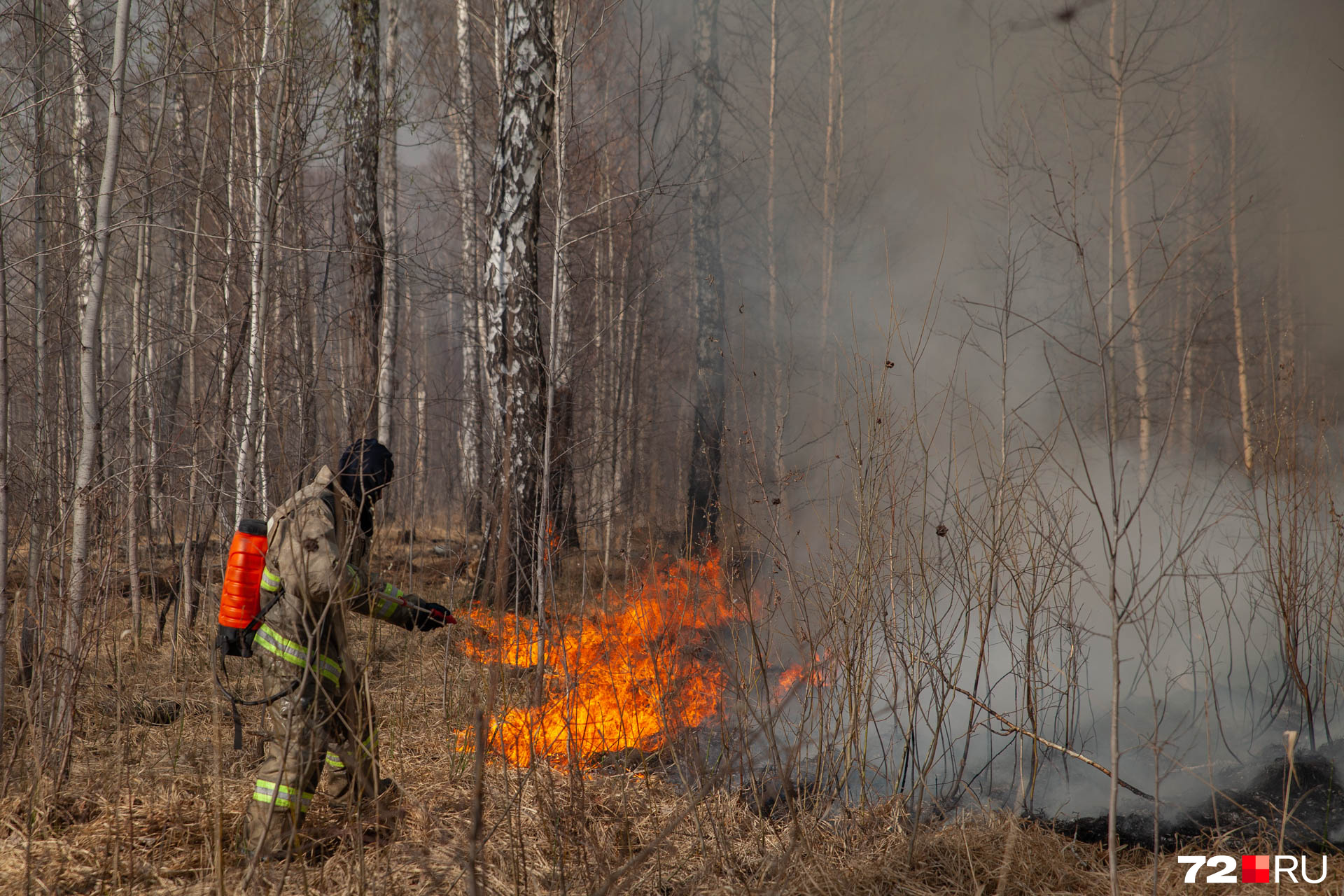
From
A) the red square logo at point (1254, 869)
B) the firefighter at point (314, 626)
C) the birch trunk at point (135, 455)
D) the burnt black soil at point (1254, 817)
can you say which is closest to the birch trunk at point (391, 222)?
the birch trunk at point (135, 455)

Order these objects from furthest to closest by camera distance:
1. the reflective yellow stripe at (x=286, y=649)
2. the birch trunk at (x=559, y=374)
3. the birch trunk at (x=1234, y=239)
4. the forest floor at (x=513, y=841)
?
the birch trunk at (x=1234, y=239) < the birch trunk at (x=559, y=374) < the reflective yellow stripe at (x=286, y=649) < the forest floor at (x=513, y=841)

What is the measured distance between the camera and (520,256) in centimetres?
613

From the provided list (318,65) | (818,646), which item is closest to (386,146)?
(318,65)

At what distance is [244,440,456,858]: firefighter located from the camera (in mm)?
2752

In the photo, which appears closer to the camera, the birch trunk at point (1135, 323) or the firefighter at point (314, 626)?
the firefighter at point (314, 626)

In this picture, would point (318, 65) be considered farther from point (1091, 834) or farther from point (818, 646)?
point (1091, 834)

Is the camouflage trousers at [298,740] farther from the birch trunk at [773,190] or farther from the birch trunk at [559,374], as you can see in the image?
the birch trunk at [773,190]

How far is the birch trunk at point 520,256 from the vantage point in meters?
5.94

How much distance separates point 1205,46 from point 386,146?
10665 mm

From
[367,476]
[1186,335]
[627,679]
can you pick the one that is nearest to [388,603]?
[367,476]

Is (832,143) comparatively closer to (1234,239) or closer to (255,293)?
(1234,239)

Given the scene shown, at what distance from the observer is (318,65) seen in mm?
5641

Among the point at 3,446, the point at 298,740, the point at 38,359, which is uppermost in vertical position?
the point at 38,359

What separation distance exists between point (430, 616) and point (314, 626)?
1.46 ft
